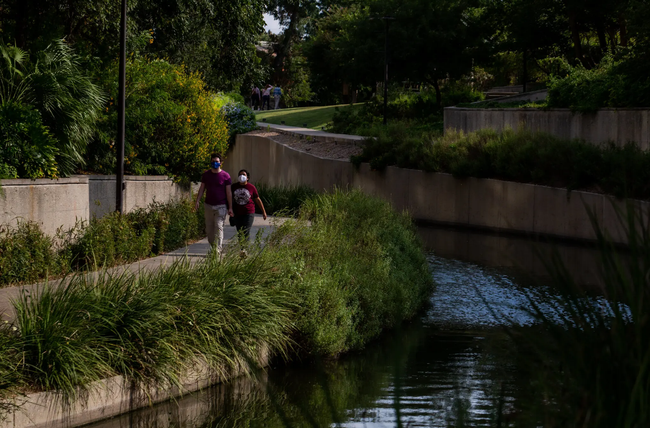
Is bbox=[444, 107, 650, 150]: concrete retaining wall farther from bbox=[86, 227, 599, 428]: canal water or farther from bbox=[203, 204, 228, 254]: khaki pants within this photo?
bbox=[203, 204, 228, 254]: khaki pants

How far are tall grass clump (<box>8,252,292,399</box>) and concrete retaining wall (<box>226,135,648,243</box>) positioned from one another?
13.6 metres

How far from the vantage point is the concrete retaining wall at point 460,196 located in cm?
2634

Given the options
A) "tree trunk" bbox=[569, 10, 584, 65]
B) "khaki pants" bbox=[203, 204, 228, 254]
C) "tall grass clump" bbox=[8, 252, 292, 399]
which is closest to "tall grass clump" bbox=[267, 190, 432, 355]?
"tall grass clump" bbox=[8, 252, 292, 399]

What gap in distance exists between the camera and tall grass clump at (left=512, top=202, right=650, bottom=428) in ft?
9.52

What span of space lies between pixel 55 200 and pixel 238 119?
32.1 meters

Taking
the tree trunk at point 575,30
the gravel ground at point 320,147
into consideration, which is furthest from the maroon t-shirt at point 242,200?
the tree trunk at point 575,30

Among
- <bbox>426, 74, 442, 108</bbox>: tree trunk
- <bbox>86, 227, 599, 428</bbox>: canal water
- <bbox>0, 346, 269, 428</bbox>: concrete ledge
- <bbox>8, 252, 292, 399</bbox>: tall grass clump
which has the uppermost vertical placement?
<bbox>426, 74, 442, 108</bbox>: tree trunk

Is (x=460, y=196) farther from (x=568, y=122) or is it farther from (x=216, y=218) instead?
(x=216, y=218)

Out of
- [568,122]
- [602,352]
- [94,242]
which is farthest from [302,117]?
[602,352]

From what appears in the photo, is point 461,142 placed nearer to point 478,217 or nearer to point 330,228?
point 478,217

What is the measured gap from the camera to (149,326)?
9.22 metres

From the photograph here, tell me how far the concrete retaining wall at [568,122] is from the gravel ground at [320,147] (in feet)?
14.6

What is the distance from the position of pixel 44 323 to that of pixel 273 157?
33711mm

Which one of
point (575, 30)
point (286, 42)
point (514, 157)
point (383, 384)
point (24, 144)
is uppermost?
point (286, 42)
